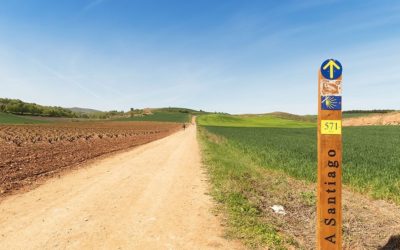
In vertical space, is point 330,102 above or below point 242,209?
above

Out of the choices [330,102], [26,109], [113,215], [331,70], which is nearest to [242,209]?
[113,215]

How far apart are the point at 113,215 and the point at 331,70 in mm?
6361

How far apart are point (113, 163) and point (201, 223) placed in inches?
450

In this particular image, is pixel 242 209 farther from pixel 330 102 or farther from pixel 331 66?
pixel 331 66

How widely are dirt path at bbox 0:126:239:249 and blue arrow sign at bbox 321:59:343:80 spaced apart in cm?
375

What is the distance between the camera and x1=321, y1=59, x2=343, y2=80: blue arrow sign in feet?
17.3

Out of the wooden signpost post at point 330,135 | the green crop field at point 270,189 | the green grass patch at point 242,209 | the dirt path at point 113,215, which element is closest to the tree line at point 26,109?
the dirt path at point 113,215

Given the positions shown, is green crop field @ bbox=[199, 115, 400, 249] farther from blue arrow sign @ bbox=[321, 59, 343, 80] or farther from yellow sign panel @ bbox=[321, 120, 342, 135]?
blue arrow sign @ bbox=[321, 59, 343, 80]

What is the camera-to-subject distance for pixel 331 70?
529 centimetres

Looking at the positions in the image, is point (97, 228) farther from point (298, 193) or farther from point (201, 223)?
point (298, 193)

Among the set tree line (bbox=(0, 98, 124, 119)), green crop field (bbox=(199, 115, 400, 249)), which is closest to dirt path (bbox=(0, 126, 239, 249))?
green crop field (bbox=(199, 115, 400, 249))

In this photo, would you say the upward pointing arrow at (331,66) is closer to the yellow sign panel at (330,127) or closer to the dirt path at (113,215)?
the yellow sign panel at (330,127)

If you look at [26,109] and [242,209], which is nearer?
[242,209]

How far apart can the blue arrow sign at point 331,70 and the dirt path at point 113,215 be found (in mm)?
3754
